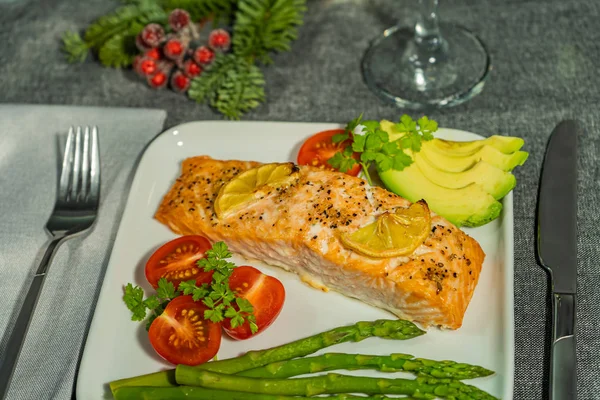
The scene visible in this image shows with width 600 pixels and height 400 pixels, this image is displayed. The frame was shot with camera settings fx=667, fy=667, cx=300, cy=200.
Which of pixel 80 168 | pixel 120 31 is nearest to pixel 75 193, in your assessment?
pixel 80 168

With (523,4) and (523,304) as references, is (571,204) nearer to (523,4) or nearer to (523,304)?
(523,304)

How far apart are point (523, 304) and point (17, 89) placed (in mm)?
3626

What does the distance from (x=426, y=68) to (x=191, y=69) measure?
1553mm

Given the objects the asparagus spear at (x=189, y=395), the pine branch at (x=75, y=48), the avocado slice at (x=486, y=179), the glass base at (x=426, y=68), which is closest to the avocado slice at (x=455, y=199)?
the avocado slice at (x=486, y=179)

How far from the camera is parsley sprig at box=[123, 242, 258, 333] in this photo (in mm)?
2855

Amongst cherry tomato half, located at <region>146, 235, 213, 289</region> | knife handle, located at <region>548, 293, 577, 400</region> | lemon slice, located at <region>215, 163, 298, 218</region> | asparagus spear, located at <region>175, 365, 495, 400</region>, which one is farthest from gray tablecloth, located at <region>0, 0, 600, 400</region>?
lemon slice, located at <region>215, 163, 298, 218</region>

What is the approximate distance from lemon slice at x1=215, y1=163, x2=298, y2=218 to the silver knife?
1.27 meters

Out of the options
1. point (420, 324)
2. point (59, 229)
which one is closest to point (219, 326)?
point (420, 324)

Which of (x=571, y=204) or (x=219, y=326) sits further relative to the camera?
(x=571, y=204)

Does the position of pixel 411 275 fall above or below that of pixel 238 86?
below

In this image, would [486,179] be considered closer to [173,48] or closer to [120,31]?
[173,48]

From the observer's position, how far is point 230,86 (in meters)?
4.27

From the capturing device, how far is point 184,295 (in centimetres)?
300

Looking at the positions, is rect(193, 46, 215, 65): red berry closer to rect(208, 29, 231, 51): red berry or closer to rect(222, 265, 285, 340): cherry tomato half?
rect(208, 29, 231, 51): red berry
